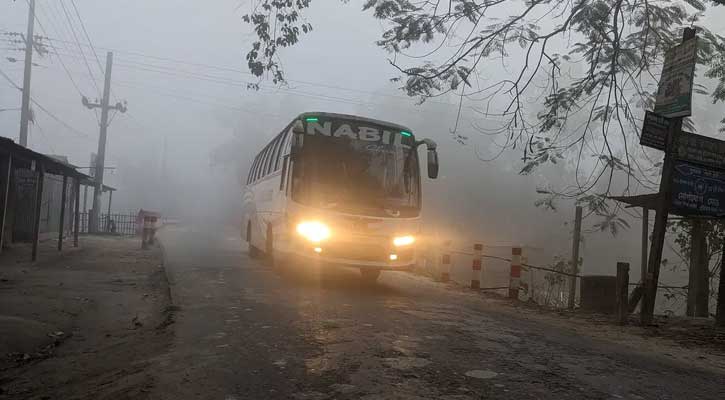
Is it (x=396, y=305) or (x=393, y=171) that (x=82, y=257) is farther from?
(x=396, y=305)

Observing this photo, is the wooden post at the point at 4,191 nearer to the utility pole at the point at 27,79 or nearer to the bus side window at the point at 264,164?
the bus side window at the point at 264,164

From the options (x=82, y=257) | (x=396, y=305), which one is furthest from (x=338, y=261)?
(x=82, y=257)

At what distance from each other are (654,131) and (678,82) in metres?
0.68

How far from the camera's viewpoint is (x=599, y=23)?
9086mm

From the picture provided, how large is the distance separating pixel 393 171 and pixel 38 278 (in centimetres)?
662

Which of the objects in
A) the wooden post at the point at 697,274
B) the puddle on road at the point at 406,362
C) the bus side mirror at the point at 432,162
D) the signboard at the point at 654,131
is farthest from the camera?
the bus side mirror at the point at 432,162

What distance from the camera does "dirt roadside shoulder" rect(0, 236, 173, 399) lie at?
4074 millimetres

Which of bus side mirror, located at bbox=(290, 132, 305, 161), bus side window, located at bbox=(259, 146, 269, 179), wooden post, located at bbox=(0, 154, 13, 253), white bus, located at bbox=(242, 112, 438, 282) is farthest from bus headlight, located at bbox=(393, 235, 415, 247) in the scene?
wooden post, located at bbox=(0, 154, 13, 253)

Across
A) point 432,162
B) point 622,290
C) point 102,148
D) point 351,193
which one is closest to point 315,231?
point 351,193

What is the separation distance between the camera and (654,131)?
23.7 ft

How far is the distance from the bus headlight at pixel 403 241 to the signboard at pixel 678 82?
14.2 feet

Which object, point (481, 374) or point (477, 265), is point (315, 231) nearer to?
point (477, 265)

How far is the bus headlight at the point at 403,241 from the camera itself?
948 centimetres

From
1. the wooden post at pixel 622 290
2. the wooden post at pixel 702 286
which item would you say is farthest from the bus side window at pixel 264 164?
the wooden post at pixel 702 286
